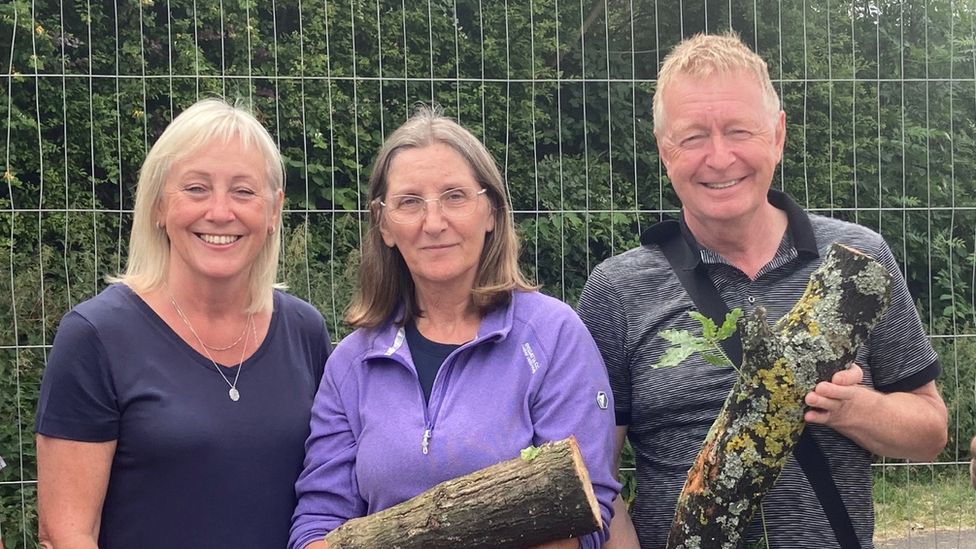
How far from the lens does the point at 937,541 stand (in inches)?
233

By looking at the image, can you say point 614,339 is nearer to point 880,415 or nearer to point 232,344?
point 880,415

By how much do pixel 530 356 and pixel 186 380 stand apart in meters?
0.90

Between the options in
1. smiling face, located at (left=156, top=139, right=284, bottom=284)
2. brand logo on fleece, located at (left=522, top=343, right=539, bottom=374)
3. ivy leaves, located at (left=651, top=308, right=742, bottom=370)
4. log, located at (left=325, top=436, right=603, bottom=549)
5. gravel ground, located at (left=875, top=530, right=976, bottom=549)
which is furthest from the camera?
gravel ground, located at (left=875, top=530, right=976, bottom=549)

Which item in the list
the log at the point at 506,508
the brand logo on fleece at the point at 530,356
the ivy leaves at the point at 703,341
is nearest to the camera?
the log at the point at 506,508

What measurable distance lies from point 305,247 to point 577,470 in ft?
11.4

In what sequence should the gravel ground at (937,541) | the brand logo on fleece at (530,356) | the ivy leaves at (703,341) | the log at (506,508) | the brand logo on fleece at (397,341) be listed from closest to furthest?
the log at (506,508) → the ivy leaves at (703,341) → the brand logo on fleece at (530,356) → the brand logo on fleece at (397,341) → the gravel ground at (937,541)

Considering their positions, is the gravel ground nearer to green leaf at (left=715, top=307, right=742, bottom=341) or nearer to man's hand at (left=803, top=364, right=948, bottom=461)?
man's hand at (left=803, top=364, right=948, bottom=461)

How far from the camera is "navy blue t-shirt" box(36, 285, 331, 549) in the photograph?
2.68 m

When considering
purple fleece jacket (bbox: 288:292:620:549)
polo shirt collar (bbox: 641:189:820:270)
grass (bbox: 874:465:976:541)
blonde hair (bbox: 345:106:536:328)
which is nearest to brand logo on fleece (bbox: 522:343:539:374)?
purple fleece jacket (bbox: 288:292:620:549)

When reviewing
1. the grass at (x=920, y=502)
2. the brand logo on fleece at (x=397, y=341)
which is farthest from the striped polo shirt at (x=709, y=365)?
the grass at (x=920, y=502)

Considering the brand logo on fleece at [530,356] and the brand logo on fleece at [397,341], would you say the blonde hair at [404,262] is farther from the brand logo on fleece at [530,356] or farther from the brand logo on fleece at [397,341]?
the brand logo on fleece at [530,356]

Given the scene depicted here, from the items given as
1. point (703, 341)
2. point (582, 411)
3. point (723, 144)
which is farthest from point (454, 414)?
point (723, 144)

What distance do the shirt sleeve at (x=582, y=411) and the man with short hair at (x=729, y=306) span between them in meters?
0.23

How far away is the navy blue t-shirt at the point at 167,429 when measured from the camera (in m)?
2.68
